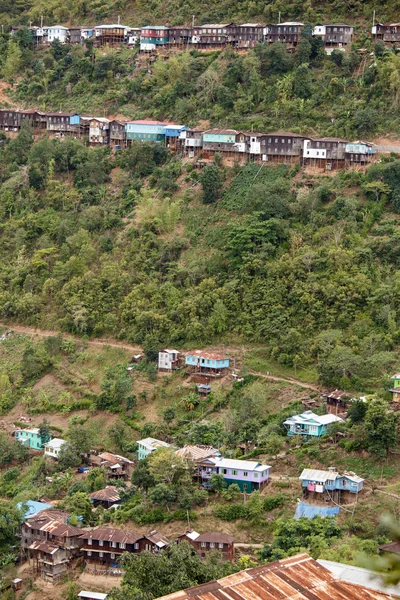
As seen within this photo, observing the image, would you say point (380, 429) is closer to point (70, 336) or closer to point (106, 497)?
point (106, 497)

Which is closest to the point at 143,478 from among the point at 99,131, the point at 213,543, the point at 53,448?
the point at 213,543

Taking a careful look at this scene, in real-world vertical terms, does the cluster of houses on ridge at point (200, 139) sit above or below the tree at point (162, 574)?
above

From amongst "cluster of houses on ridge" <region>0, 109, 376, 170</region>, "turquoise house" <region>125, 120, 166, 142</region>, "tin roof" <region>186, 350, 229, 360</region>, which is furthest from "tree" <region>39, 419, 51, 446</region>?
"turquoise house" <region>125, 120, 166, 142</region>

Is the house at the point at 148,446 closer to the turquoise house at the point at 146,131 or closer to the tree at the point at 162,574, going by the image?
the tree at the point at 162,574

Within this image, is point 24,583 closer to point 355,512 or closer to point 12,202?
point 355,512

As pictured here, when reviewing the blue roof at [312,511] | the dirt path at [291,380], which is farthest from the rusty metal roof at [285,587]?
the dirt path at [291,380]

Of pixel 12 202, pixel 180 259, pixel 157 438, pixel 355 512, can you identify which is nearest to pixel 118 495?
pixel 157 438
